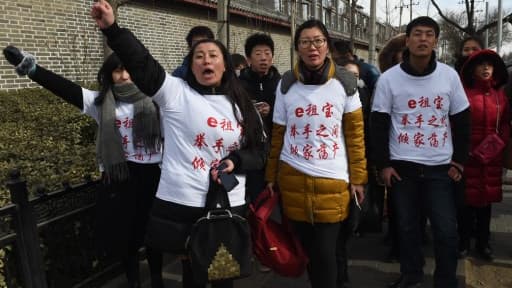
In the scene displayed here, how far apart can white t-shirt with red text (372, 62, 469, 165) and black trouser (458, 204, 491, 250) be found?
3.73 ft

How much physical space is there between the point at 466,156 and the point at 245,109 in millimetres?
1503

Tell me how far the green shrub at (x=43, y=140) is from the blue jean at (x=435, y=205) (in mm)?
2176

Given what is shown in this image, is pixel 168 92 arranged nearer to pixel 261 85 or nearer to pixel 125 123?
pixel 125 123

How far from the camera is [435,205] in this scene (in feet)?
9.07

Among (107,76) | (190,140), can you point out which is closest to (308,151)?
(190,140)

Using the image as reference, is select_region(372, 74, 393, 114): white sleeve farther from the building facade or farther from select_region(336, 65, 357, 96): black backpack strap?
the building facade

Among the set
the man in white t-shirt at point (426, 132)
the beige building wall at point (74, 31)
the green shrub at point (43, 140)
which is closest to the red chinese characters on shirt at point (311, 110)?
the man in white t-shirt at point (426, 132)

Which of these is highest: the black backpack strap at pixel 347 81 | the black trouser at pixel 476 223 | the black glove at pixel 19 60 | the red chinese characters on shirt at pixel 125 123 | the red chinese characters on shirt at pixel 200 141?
the black glove at pixel 19 60

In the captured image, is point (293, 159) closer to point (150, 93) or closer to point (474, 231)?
point (150, 93)

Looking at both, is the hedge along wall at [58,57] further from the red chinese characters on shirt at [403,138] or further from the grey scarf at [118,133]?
the red chinese characters on shirt at [403,138]

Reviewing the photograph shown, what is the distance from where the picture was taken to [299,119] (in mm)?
2428

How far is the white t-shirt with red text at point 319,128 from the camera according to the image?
239 cm

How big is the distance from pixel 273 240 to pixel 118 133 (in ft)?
3.84

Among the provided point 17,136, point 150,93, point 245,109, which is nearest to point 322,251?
point 245,109
